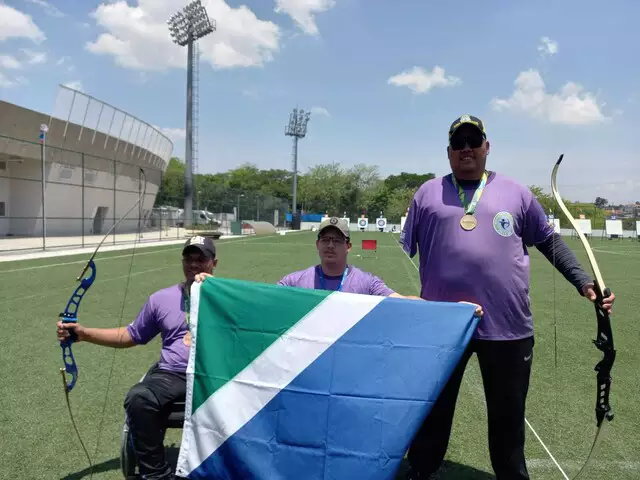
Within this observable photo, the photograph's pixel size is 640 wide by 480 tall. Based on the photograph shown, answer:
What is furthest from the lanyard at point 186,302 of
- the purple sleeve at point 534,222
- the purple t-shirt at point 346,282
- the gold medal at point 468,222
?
the purple sleeve at point 534,222

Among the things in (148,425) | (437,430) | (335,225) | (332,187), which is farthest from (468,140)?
(332,187)

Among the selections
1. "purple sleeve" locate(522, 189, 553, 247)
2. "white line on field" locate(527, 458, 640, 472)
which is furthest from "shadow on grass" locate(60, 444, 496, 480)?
"purple sleeve" locate(522, 189, 553, 247)

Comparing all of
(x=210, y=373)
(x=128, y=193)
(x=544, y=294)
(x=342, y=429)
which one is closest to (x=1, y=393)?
(x=210, y=373)

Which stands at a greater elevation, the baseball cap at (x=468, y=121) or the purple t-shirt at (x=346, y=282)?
the baseball cap at (x=468, y=121)

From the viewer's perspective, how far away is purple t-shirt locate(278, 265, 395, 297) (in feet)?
9.73

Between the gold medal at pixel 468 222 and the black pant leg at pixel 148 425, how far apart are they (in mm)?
1852

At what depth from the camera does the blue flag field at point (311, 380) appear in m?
2.31

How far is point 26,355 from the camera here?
17.9 ft

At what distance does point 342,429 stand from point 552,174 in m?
1.78

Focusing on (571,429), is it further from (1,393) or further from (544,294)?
(544,294)

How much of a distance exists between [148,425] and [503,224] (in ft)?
7.07

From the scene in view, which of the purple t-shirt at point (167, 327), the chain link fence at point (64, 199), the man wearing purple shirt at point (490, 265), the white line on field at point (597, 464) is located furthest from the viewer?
the chain link fence at point (64, 199)

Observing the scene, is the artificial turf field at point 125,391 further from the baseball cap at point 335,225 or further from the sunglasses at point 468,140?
the baseball cap at point 335,225

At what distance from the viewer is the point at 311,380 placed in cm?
241
